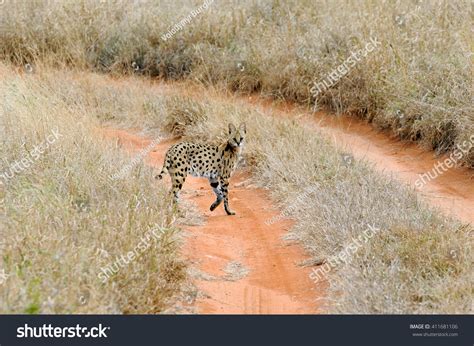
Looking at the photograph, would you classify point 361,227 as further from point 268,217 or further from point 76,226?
point 76,226

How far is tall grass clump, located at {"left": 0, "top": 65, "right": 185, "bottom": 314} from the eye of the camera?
5.74 meters

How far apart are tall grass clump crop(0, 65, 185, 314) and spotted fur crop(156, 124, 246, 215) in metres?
0.52

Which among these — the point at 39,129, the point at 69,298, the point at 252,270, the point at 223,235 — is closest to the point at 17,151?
the point at 39,129

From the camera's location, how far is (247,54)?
14828 mm

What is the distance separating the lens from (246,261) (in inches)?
321

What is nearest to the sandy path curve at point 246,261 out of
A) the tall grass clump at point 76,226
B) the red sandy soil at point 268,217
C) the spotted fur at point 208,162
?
the red sandy soil at point 268,217

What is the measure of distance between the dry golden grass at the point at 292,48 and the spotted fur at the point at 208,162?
10.0ft

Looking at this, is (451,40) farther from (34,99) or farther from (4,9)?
(4,9)

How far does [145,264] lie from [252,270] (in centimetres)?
156

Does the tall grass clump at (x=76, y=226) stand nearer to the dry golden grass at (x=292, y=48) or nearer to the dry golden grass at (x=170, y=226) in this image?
the dry golden grass at (x=170, y=226)

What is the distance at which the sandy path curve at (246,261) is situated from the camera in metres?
7.00

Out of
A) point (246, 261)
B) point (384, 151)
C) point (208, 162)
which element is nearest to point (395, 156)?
point (384, 151)

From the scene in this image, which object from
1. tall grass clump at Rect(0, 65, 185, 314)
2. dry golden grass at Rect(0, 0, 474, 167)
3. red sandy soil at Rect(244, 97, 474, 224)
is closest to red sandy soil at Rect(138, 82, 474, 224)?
red sandy soil at Rect(244, 97, 474, 224)

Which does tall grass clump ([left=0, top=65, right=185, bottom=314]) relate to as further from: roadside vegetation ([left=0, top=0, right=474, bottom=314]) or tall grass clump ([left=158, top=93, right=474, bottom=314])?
tall grass clump ([left=158, top=93, right=474, bottom=314])
